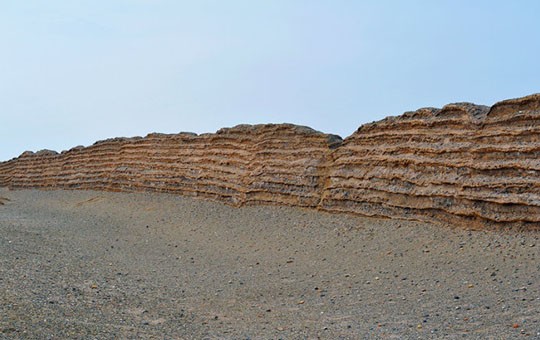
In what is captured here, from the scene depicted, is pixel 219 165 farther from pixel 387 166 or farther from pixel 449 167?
pixel 449 167

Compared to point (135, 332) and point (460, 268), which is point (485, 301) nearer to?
point (460, 268)

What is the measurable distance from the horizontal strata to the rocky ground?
1.31ft

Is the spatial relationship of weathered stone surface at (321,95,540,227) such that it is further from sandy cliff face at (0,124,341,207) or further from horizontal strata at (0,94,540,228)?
sandy cliff face at (0,124,341,207)

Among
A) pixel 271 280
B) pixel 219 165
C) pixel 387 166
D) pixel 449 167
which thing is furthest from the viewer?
pixel 219 165

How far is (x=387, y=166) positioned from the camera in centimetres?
1045

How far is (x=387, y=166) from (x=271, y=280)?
3.68 metres

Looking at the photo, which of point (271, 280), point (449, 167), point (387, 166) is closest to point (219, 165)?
point (387, 166)

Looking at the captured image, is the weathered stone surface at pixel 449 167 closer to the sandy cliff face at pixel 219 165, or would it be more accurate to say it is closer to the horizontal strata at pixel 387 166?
the horizontal strata at pixel 387 166

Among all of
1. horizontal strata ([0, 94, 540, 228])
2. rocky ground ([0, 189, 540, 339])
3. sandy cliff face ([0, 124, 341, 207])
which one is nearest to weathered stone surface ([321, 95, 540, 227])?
horizontal strata ([0, 94, 540, 228])

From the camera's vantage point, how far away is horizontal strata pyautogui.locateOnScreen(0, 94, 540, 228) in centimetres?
855

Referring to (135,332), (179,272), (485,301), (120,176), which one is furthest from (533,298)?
(120,176)

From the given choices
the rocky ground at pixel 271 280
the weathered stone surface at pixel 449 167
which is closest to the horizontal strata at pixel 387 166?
the weathered stone surface at pixel 449 167

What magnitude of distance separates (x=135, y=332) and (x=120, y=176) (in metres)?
13.7

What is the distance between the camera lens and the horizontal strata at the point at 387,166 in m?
8.55
